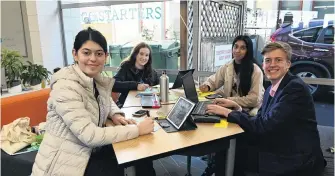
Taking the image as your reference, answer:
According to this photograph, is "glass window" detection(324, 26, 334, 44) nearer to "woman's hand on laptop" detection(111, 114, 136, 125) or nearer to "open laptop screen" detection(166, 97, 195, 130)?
"open laptop screen" detection(166, 97, 195, 130)

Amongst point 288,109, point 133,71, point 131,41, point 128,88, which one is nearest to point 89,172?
point 288,109

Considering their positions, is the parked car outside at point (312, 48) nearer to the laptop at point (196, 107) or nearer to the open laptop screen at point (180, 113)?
the laptop at point (196, 107)

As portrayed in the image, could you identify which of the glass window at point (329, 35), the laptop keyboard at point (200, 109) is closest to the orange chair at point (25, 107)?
the laptop keyboard at point (200, 109)

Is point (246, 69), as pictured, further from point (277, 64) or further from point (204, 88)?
point (277, 64)

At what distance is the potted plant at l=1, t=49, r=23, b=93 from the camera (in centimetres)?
253

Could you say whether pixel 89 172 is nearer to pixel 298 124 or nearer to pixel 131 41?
pixel 298 124

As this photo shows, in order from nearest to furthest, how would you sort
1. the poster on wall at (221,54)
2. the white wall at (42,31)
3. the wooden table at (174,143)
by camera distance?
the wooden table at (174,143), the poster on wall at (221,54), the white wall at (42,31)

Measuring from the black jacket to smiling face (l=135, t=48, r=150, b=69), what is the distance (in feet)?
0.21

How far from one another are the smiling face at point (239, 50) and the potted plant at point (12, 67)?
7.11 ft

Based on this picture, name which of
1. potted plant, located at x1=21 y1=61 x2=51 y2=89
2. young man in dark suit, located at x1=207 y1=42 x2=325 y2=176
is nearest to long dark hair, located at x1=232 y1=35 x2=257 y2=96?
young man in dark suit, located at x1=207 y1=42 x2=325 y2=176

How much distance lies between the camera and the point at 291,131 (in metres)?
1.31

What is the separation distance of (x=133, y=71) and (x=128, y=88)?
263 millimetres

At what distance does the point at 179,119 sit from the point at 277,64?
677mm

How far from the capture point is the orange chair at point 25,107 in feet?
6.34
